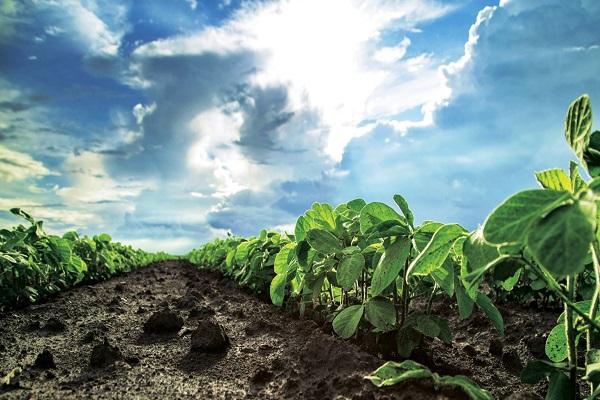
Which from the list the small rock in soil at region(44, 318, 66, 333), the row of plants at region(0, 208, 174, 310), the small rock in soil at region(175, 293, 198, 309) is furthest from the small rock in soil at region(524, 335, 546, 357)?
the row of plants at region(0, 208, 174, 310)

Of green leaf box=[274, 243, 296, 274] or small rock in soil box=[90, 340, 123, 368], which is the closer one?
small rock in soil box=[90, 340, 123, 368]

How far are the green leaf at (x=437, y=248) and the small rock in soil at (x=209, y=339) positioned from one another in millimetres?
1617

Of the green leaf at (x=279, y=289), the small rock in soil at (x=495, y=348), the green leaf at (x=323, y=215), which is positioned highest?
the green leaf at (x=323, y=215)

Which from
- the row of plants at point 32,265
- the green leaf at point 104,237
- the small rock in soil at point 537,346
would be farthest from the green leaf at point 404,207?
the green leaf at point 104,237

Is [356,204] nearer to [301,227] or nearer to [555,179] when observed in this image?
[301,227]

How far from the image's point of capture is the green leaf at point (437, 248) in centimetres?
161

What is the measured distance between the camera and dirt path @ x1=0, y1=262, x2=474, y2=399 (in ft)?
7.27

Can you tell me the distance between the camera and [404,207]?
2168 millimetres

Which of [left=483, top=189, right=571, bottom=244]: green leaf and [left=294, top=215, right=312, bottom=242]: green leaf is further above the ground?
[left=294, top=215, right=312, bottom=242]: green leaf

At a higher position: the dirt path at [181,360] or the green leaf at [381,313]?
the green leaf at [381,313]

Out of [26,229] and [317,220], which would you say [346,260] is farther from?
[26,229]

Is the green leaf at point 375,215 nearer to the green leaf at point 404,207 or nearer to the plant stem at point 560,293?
the green leaf at point 404,207

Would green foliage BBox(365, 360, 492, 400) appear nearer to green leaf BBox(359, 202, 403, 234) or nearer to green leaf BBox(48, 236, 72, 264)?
green leaf BBox(359, 202, 403, 234)

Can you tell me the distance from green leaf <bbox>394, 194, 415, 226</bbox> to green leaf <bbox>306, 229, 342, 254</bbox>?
1.40ft
